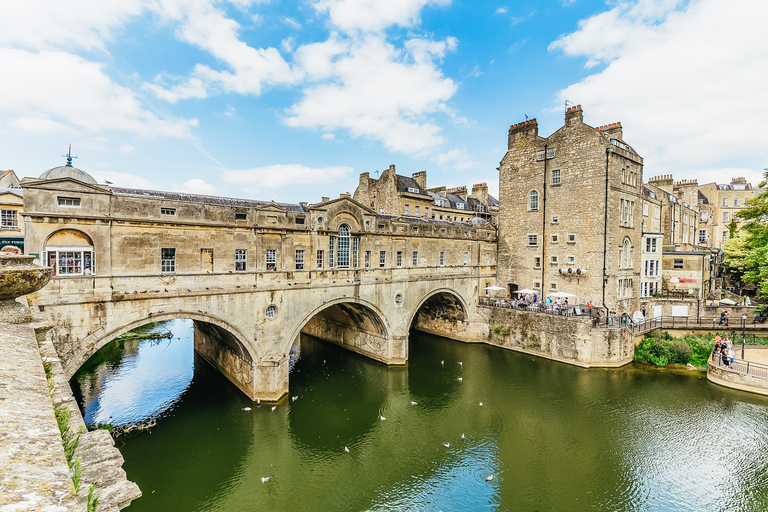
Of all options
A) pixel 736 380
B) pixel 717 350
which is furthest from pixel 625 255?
pixel 736 380

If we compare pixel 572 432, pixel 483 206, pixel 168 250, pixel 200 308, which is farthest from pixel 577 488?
pixel 483 206

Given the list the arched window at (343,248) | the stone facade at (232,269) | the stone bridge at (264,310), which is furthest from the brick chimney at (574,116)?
the arched window at (343,248)

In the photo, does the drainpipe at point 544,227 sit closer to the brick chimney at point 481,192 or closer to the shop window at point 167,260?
the brick chimney at point 481,192

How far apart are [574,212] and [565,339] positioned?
985 cm

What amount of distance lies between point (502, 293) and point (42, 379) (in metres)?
32.5

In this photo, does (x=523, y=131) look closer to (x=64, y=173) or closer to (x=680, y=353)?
(x=680, y=353)

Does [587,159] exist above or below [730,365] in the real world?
above

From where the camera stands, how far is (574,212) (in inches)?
1136

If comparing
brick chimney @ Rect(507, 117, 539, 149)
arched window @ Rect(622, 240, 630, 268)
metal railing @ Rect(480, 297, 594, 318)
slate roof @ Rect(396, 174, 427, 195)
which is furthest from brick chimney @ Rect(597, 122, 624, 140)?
slate roof @ Rect(396, 174, 427, 195)

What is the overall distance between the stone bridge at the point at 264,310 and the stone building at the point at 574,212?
5.05m

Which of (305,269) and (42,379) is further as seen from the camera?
(305,269)

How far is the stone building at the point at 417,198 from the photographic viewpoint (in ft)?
137

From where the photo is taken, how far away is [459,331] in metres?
31.9

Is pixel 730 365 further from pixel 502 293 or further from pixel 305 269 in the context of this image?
pixel 305 269
